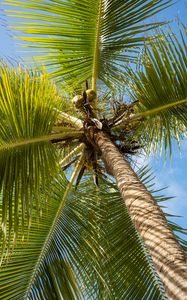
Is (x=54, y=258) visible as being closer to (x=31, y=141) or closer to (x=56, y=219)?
(x=56, y=219)

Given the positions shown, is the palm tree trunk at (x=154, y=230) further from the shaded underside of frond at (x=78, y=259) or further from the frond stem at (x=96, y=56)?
the frond stem at (x=96, y=56)

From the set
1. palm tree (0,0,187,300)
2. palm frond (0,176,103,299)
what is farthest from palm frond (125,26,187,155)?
palm frond (0,176,103,299)

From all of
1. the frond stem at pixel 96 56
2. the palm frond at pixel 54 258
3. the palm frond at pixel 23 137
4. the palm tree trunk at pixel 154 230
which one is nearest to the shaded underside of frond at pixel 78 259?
the palm frond at pixel 54 258

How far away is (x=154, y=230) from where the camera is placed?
271 centimetres

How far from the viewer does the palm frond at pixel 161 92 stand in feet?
14.1

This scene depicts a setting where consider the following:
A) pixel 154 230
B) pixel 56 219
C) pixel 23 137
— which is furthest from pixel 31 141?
pixel 154 230

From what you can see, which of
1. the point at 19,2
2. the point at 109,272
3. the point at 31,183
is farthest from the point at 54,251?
the point at 19,2

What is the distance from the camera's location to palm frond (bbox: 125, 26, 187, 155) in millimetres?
4312

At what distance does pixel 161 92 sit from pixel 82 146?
1001 millimetres

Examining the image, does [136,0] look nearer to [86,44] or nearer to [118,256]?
[86,44]

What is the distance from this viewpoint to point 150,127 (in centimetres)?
470

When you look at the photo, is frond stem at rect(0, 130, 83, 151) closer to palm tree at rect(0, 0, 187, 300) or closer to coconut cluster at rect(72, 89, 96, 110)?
palm tree at rect(0, 0, 187, 300)

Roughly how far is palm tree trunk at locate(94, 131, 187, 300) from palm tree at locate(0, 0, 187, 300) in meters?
0.02

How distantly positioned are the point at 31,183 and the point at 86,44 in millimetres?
2017
